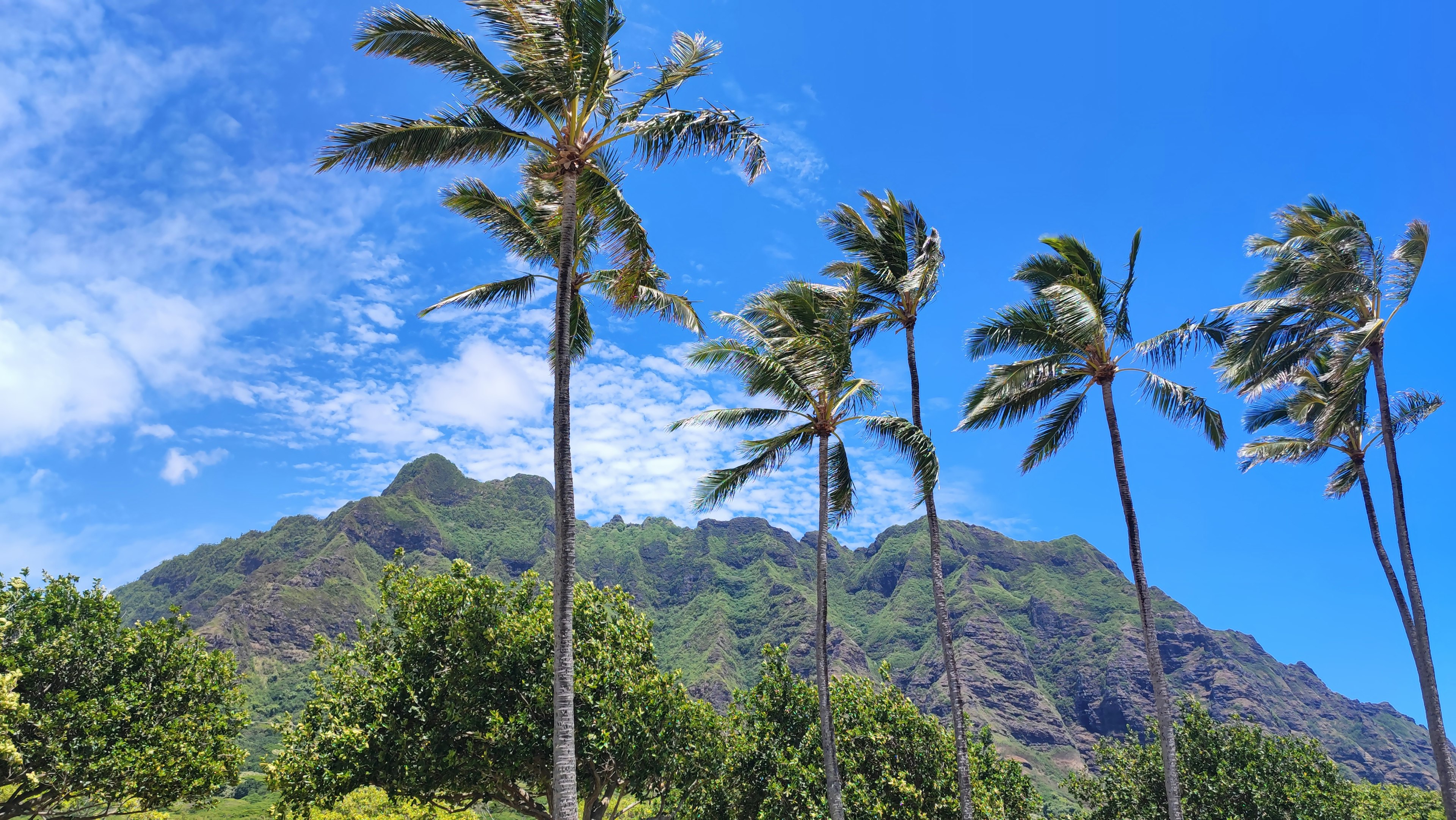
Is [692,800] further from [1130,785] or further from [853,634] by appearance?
[853,634]

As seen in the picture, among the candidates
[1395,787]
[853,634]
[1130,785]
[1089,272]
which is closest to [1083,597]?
[853,634]

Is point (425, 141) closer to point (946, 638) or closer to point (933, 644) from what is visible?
point (946, 638)

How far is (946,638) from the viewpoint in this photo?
17.3 m

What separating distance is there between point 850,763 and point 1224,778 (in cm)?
1136

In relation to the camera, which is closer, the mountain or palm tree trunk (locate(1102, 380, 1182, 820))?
palm tree trunk (locate(1102, 380, 1182, 820))

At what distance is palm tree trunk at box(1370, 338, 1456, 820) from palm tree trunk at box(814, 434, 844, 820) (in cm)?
1307

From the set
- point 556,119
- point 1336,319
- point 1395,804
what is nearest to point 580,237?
point 556,119

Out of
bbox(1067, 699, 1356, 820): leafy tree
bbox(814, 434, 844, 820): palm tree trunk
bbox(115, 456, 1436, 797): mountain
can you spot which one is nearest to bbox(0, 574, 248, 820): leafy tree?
bbox(814, 434, 844, 820): palm tree trunk

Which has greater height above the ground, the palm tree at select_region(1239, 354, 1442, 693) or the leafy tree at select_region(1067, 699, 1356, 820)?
the palm tree at select_region(1239, 354, 1442, 693)

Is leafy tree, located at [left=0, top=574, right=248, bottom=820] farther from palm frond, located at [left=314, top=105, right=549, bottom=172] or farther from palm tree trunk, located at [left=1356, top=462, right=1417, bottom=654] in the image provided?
palm tree trunk, located at [left=1356, top=462, right=1417, bottom=654]

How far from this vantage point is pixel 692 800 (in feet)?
63.0

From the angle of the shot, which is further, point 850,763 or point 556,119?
point 850,763

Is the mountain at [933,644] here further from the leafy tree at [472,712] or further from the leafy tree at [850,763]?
the leafy tree at [472,712]

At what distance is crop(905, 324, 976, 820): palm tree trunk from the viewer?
52.6 feet
